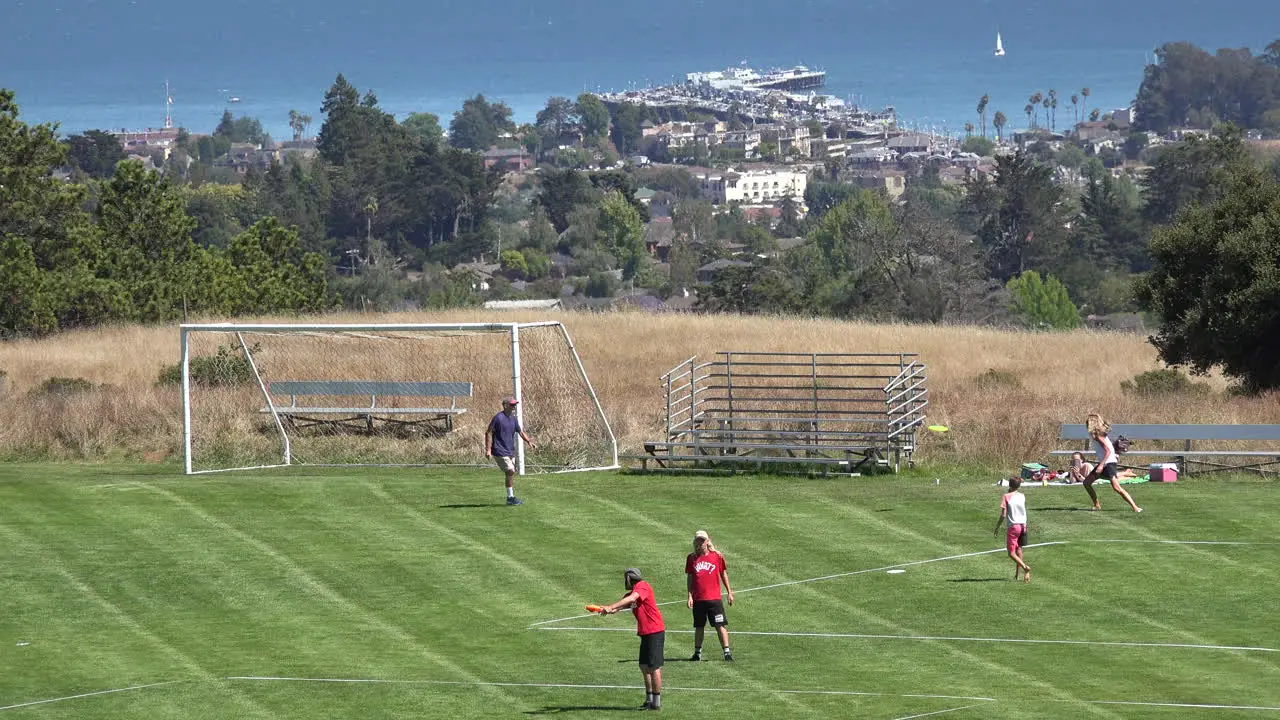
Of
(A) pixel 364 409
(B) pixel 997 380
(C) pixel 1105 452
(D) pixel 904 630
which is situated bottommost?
(D) pixel 904 630

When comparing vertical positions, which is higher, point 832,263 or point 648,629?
point 832,263

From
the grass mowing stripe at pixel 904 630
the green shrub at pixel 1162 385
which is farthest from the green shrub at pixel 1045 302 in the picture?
the grass mowing stripe at pixel 904 630

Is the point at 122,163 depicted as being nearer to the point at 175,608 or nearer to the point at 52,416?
the point at 52,416

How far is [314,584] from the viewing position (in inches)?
1043

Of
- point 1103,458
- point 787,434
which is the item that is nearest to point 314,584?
point 1103,458

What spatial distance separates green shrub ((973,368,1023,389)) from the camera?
164ft

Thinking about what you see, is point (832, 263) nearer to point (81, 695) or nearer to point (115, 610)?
point (115, 610)

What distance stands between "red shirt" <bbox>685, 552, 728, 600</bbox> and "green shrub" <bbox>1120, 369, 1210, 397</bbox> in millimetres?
28939

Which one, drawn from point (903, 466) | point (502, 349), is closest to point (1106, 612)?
point (903, 466)

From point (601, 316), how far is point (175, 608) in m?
Result: 42.7

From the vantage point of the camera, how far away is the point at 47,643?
23625mm

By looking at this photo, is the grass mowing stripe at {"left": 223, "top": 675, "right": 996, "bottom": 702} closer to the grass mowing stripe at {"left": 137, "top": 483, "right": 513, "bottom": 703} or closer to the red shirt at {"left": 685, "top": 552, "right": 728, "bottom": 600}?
the grass mowing stripe at {"left": 137, "top": 483, "right": 513, "bottom": 703}

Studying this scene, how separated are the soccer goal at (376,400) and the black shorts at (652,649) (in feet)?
53.1

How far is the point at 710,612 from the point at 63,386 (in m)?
32.2
